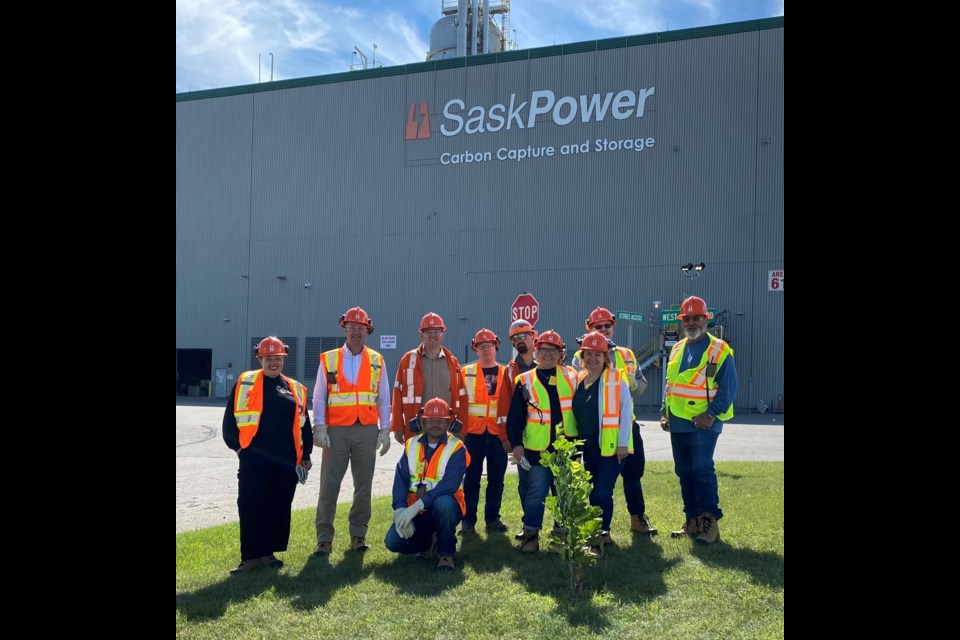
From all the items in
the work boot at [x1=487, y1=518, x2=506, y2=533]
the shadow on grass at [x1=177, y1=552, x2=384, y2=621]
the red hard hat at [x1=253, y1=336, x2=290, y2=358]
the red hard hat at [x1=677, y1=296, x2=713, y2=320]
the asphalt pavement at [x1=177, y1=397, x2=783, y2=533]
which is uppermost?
the red hard hat at [x1=677, y1=296, x2=713, y2=320]

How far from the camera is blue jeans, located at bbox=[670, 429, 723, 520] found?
22.8ft

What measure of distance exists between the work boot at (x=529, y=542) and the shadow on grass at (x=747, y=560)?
57.4 inches

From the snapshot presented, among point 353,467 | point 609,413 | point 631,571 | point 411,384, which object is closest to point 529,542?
point 631,571

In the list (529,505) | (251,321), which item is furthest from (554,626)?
(251,321)

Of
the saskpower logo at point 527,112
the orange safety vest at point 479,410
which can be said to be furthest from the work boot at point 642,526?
the saskpower logo at point 527,112

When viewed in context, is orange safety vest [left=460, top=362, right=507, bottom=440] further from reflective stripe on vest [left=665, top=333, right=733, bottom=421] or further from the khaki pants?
reflective stripe on vest [left=665, top=333, right=733, bottom=421]

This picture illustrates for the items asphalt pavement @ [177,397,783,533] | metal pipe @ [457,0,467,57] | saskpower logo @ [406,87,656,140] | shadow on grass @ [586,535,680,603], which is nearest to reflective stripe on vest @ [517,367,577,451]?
shadow on grass @ [586,535,680,603]

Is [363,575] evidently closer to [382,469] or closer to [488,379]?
[488,379]

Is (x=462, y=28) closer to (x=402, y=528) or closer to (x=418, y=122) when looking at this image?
(x=418, y=122)

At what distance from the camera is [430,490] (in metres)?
6.54

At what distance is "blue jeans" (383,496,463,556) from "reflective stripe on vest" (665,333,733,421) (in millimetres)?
2442

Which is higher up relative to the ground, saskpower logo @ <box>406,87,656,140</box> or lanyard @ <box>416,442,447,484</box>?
saskpower logo @ <box>406,87,656,140</box>

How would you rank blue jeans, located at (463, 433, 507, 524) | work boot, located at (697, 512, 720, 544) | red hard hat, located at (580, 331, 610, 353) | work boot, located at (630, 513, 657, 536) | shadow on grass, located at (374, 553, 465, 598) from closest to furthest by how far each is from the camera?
shadow on grass, located at (374, 553, 465, 598) < red hard hat, located at (580, 331, 610, 353) < work boot, located at (697, 512, 720, 544) < work boot, located at (630, 513, 657, 536) < blue jeans, located at (463, 433, 507, 524)
